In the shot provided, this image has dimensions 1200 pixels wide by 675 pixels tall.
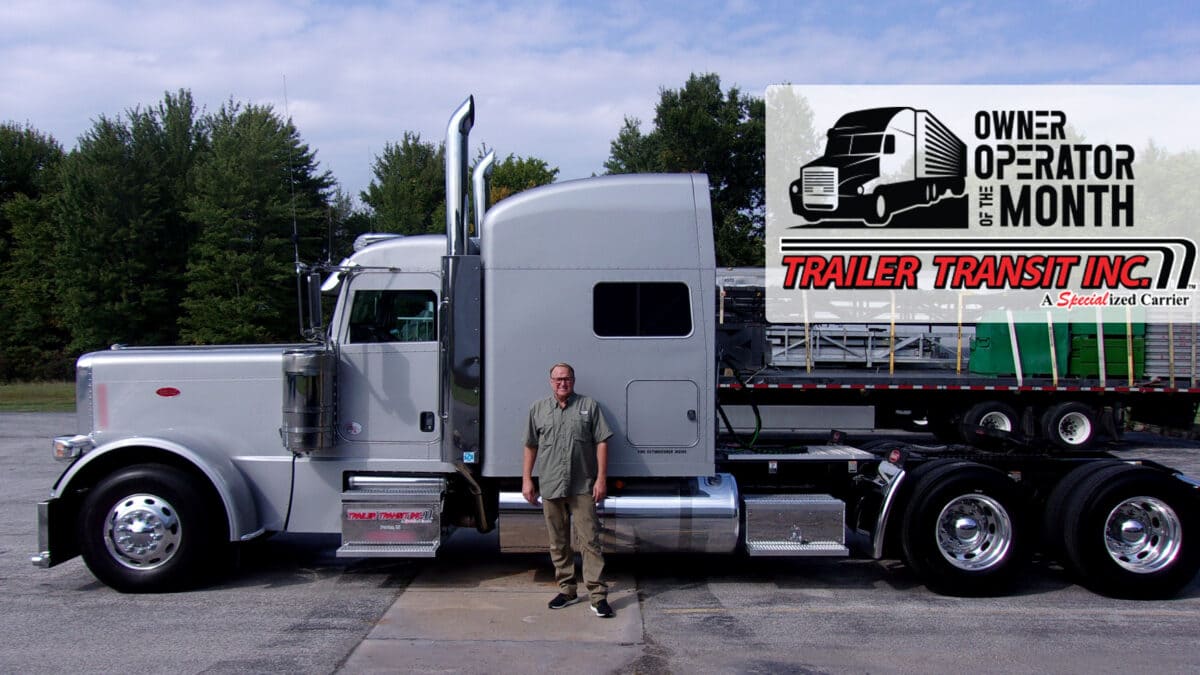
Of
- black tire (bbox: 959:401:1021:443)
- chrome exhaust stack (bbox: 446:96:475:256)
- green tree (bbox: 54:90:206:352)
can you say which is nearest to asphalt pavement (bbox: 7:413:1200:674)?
chrome exhaust stack (bbox: 446:96:475:256)

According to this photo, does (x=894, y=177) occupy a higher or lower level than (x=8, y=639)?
higher

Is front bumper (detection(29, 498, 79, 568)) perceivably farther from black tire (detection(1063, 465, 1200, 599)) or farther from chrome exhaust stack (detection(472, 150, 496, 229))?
black tire (detection(1063, 465, 1200, 599))

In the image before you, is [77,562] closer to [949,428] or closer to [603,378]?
[603,378]

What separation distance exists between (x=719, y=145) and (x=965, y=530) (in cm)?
2983

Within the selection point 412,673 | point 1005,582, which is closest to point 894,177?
point 1005,582

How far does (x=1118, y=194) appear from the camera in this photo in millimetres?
14891

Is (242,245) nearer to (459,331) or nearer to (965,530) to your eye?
(459,331)

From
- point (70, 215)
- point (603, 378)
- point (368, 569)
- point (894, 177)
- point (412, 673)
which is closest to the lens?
point (412, 673)

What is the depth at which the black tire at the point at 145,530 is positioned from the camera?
6793 mm

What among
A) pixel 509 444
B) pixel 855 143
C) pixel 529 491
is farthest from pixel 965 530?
pixel 855 143

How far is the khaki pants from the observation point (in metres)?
6.46

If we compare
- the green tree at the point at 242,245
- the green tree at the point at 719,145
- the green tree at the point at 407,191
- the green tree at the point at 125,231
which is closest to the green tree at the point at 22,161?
the green tree at the point at 125,231

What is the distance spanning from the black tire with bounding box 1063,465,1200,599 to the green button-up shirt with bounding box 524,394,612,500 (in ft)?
12.3

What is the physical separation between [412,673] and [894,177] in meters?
13.3
